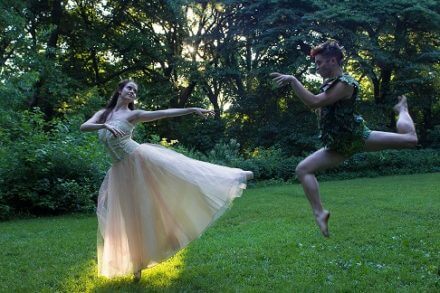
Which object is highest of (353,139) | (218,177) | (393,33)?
(393,33)

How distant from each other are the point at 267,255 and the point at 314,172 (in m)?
2.57

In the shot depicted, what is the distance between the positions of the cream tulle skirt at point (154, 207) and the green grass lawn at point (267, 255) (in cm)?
37

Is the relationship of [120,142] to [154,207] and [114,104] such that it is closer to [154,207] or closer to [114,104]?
[114,104]

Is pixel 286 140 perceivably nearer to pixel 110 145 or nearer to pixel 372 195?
pixel 372 195

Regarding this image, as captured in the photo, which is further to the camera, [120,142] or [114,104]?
[114,104]

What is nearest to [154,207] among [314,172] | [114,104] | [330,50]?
[114,104]

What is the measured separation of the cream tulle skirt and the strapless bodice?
9 cm

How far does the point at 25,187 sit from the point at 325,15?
1588 centimetres

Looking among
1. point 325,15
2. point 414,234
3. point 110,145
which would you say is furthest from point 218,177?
point 325,15

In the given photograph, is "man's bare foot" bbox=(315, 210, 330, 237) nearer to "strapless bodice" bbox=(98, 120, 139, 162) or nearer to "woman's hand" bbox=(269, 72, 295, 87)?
"woman's hand" bbox=(269, 72, 295, 87)

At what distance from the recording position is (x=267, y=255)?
727 centimetres

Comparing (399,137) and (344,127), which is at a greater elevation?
(344,127)

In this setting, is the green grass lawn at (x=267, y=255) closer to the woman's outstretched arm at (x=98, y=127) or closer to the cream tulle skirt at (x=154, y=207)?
the cream tulle skirt at (x=154, y=207)

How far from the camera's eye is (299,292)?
18.2 feet
